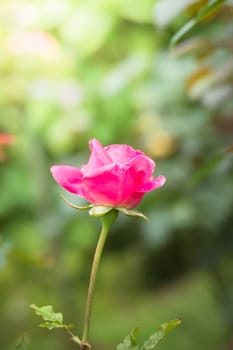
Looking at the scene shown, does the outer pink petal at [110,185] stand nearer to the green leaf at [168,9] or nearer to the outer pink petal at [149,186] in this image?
the outer pink petal at [149,186]

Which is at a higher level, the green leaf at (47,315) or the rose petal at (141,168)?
the rose petal at (141,168)

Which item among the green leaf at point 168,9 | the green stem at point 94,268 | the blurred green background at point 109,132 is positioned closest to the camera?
the green stem at point 94,268

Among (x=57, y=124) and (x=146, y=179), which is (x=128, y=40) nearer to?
(x=57, y=124)

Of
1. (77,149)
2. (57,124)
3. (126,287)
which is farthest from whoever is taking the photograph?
(126,287)

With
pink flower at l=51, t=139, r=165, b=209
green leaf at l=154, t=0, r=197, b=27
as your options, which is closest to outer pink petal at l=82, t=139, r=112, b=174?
pink flower at l=51, t=139, r=165, b=209

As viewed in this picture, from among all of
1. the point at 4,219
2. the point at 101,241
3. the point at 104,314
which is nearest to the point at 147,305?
the point at 104,314

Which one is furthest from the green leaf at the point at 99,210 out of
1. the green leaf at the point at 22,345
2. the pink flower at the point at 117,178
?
the green leaf at the point at 22,345

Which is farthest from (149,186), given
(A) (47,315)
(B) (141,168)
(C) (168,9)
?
(C) (168,9)
